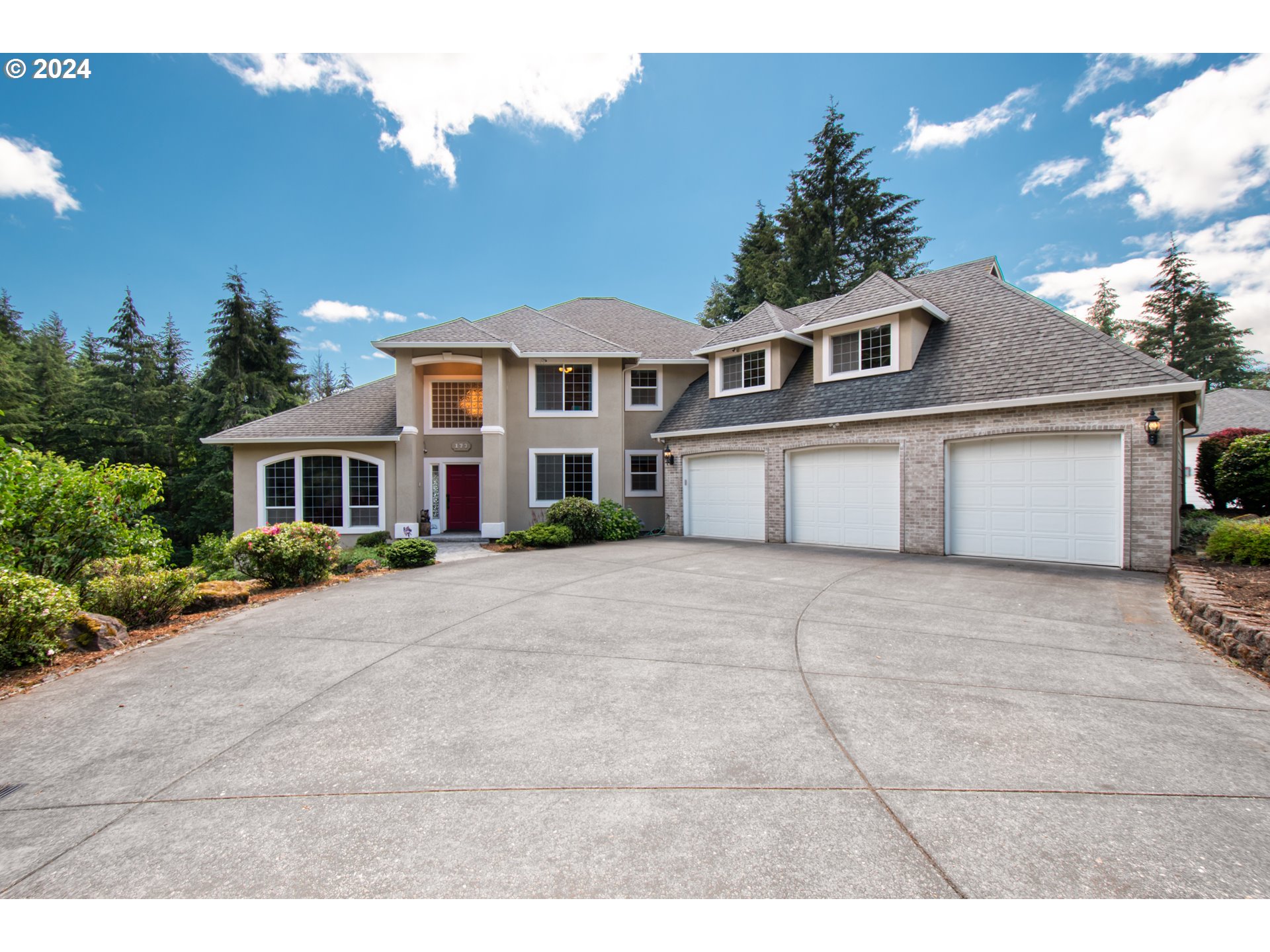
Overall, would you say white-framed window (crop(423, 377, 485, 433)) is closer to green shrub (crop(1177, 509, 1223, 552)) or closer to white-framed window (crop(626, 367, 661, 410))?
Result: white-framed window (crop(626, 367, 661, 410))

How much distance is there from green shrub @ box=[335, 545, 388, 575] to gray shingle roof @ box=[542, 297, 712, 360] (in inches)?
379

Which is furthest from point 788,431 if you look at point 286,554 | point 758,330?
point 286,554

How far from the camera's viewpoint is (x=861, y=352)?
13.2m

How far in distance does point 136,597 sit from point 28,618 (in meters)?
1.64

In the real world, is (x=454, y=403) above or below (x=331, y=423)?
Result: above

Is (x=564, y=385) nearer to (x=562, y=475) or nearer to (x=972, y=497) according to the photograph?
(x=562, y=475)

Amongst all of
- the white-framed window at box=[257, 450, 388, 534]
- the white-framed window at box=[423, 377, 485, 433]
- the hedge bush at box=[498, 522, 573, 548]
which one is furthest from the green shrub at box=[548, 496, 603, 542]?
the white-framed window at box=[257, 450, 388, 534]

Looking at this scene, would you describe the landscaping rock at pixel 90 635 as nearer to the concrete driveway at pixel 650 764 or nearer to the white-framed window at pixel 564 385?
the concrete driveway at pixel 650 764

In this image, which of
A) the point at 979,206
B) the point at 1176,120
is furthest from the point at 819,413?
the point at 979,206

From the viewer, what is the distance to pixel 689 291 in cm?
3647

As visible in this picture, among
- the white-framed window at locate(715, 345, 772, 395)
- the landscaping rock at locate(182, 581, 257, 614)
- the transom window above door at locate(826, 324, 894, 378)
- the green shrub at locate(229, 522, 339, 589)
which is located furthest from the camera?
the white-framed window at locate(715, 345, 772, 395)

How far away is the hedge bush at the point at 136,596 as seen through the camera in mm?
6273

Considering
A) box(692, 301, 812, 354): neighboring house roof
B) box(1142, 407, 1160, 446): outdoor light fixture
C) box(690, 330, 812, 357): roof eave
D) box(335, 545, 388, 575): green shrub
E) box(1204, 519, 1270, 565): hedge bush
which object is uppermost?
box(692, 301, 812, 354): neighboring house roof

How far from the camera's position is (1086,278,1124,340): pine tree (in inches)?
1686
